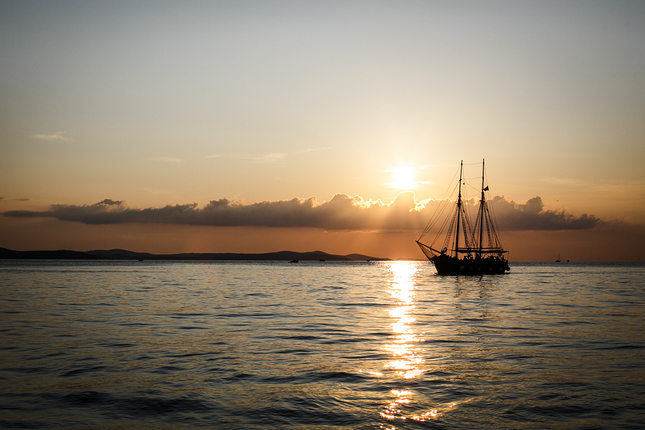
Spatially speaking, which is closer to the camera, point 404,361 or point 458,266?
point 404,361

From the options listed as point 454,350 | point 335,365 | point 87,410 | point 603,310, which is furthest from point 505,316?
point 87,410

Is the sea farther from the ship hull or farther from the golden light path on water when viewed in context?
the ship hull

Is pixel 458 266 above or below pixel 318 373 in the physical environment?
below

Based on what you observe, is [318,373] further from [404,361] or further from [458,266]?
[458,266]

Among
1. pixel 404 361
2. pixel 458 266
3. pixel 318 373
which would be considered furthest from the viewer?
pixel 458 266

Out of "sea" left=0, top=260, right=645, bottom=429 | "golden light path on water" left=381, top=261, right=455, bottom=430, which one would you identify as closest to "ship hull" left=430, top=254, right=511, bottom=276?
"sea" left=0, top=260, right=645, bottom=429

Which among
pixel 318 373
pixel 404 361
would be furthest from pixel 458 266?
pixel 318 373

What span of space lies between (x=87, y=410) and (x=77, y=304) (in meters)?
32.4

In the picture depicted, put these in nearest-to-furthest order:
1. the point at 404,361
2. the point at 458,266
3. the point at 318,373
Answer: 1. the point at 318,373
2. the point at 404,361
3. the point at 458,266

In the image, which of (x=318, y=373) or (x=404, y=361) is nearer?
(x=318, y=373)

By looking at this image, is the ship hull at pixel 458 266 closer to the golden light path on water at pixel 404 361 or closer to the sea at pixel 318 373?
the sea at pixel 318 373

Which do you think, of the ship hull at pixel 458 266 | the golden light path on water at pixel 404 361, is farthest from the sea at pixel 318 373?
the ship hull at pixel 458 266

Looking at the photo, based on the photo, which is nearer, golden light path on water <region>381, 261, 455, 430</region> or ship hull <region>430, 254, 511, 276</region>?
golden light path on water <region>381, 261, 455, 430</region>

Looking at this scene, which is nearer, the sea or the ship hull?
the sea
